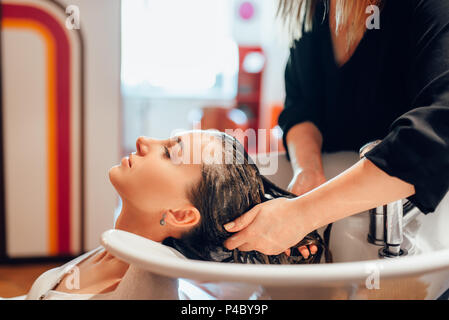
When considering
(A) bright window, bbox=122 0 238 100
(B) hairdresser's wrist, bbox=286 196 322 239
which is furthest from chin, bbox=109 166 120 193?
(A) bright window, bbox=122 0 238 100

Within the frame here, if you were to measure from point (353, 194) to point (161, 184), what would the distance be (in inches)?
14.3

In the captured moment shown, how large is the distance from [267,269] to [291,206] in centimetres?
23

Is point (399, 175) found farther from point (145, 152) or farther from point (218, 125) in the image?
point (218, 125)

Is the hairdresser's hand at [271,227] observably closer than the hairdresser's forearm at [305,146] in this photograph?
Yes

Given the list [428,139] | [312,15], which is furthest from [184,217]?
[312,15]

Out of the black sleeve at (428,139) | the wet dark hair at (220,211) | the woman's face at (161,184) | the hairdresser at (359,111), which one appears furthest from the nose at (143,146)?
the black sleeve at (428,139)

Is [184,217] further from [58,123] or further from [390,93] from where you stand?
[58,123]

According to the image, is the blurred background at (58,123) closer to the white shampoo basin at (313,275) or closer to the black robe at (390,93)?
the black robe at (390,93)

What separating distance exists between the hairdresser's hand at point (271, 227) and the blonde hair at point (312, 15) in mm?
410

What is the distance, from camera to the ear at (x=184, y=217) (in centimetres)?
81

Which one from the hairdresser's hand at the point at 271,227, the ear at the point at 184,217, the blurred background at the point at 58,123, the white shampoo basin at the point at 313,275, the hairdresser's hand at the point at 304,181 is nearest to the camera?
the white shampoo basin at the point at 313,275

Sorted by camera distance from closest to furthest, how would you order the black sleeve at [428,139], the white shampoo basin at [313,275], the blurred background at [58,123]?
the white shampoo basin at [313,275] < the black sleeve at [428,139] < the blurred background at [58,123]

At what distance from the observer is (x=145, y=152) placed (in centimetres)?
86
